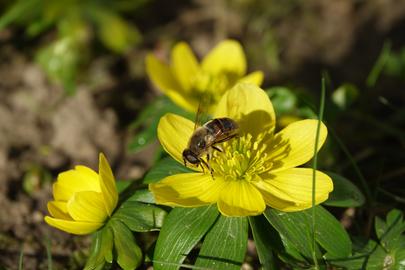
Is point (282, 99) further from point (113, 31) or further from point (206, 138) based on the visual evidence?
point (113, 31)

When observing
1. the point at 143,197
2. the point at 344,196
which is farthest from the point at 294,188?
the point at 143,197

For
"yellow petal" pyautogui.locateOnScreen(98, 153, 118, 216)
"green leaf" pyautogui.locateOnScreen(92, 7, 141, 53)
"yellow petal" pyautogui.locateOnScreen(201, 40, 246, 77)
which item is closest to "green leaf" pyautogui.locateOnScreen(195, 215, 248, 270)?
"yellow petal" pyautogui.locateOnScreen(98, 153, 118, 216)

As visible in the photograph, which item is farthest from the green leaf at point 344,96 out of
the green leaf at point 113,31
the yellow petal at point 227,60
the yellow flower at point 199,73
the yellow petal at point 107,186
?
the green leaf at point 113,31

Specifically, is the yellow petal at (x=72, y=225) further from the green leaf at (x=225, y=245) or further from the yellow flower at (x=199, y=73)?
the yellow flower at (x=199, y=73)

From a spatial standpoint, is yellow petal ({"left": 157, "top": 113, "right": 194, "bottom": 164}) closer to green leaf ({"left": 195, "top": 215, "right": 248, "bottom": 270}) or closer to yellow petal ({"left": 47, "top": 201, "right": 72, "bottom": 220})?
green leaf ({"left": 195, "top": 215, "right": 248, "bottom": 270})

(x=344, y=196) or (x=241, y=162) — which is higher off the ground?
(x=241, y=162)

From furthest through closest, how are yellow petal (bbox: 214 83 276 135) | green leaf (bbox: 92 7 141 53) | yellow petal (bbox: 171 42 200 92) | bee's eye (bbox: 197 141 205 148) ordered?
green leaf (bbox: 92 7 141 53)
yellow petal (bbox: 171 42 200 92)
yellow petal (bbox: 214 83 276 135)
bee's eye (bbox: 197 141 205 148)
